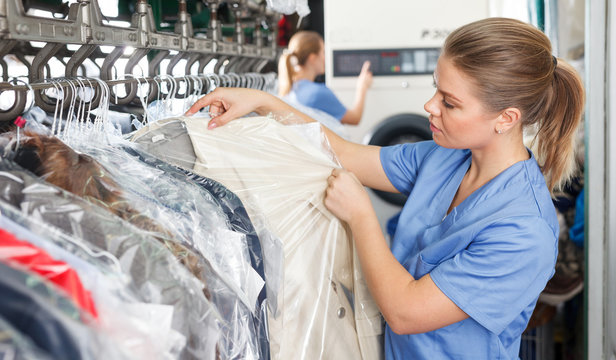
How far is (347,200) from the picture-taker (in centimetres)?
112

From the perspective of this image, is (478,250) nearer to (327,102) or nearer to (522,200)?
(522,200)

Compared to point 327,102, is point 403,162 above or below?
below

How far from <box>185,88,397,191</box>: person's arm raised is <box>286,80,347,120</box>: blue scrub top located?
4.30ft

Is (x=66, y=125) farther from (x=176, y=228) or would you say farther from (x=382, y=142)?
(x=382, y=142)

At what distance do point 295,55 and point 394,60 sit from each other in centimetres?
55

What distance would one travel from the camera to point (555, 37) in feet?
8.59

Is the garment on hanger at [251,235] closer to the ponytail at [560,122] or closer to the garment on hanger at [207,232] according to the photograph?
the garment on hanger at [207,232]

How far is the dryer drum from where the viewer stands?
281 centimetres

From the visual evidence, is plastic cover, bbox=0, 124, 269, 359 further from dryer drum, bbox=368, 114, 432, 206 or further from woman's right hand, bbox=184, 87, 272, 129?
dryer drum, bbox=368, 114, 432, 206

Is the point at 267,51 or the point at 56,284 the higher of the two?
the point at 267,51

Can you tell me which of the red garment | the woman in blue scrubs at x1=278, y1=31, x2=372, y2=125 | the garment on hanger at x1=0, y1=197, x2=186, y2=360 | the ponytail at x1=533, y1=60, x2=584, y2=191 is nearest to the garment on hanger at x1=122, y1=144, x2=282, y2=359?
the garment on hanger at x1=0, y1=197, x2=186, y2=360

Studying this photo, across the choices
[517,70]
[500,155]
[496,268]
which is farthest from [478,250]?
[517,70]

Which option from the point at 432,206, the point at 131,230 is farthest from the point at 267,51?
the point at 131,230

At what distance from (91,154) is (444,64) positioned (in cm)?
69
